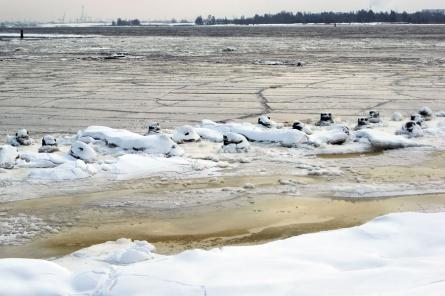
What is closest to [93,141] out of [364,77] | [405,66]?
[364,77]

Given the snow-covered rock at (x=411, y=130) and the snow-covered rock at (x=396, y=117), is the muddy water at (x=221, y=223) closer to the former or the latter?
the snow-covered rock at (x=411, y=130)

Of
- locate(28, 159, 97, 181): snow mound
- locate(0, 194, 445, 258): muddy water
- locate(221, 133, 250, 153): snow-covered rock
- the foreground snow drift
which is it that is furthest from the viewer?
locate(221, 133, 250, 153): snow-covered rock

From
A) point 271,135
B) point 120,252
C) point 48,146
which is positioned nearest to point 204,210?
point 120,252

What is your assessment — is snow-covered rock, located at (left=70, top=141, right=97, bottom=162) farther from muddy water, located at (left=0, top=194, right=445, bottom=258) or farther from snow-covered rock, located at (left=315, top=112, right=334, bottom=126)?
snow-covered rock, located at (left=315, top=112, right=334, bottom=126)

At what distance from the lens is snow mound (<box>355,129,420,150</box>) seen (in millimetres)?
7430

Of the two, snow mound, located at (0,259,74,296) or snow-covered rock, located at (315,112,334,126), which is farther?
snow-covered rock, located at (315,112,334,126)

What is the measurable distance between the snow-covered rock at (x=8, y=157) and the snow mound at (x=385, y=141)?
4742 millimetres

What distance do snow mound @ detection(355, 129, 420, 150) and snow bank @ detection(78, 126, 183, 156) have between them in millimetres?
2718

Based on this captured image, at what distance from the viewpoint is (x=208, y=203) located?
538 cm

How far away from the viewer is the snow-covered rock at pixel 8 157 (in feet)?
21.2

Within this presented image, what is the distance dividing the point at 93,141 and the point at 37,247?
3.31 metres

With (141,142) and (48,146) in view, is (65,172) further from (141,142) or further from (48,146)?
(141,142)

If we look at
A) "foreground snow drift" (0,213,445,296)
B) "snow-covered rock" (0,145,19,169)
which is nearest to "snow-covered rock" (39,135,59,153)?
"snow-covered rock" (0,145,19,169)

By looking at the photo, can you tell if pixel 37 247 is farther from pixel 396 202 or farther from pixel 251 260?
pixel 396 202
